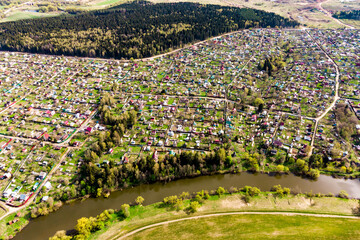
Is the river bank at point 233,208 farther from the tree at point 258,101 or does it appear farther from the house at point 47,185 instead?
the tree at point 258,101

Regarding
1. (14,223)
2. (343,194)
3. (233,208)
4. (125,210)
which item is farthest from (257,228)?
(14,223)

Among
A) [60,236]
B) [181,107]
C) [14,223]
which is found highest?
[181,107]

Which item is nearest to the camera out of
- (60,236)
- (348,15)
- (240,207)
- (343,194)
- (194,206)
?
(60,236)

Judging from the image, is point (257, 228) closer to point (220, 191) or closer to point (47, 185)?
→ point (220, 191)

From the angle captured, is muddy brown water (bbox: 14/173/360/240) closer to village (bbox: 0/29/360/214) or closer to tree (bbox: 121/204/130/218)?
tree (bbox: 121/204/130/218)

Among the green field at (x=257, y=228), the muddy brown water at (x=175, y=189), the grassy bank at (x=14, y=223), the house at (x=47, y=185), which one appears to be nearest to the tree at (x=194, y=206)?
the green field at (x=257, y=228)

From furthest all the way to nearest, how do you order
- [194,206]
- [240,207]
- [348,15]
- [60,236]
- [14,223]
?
1. [348,15]
2. [240,207]
3. [194,206]
4. [14,223]
5. [60,236]


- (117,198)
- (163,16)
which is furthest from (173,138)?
(163,16)

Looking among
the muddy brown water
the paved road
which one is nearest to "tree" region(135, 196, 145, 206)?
the muddy brown water
